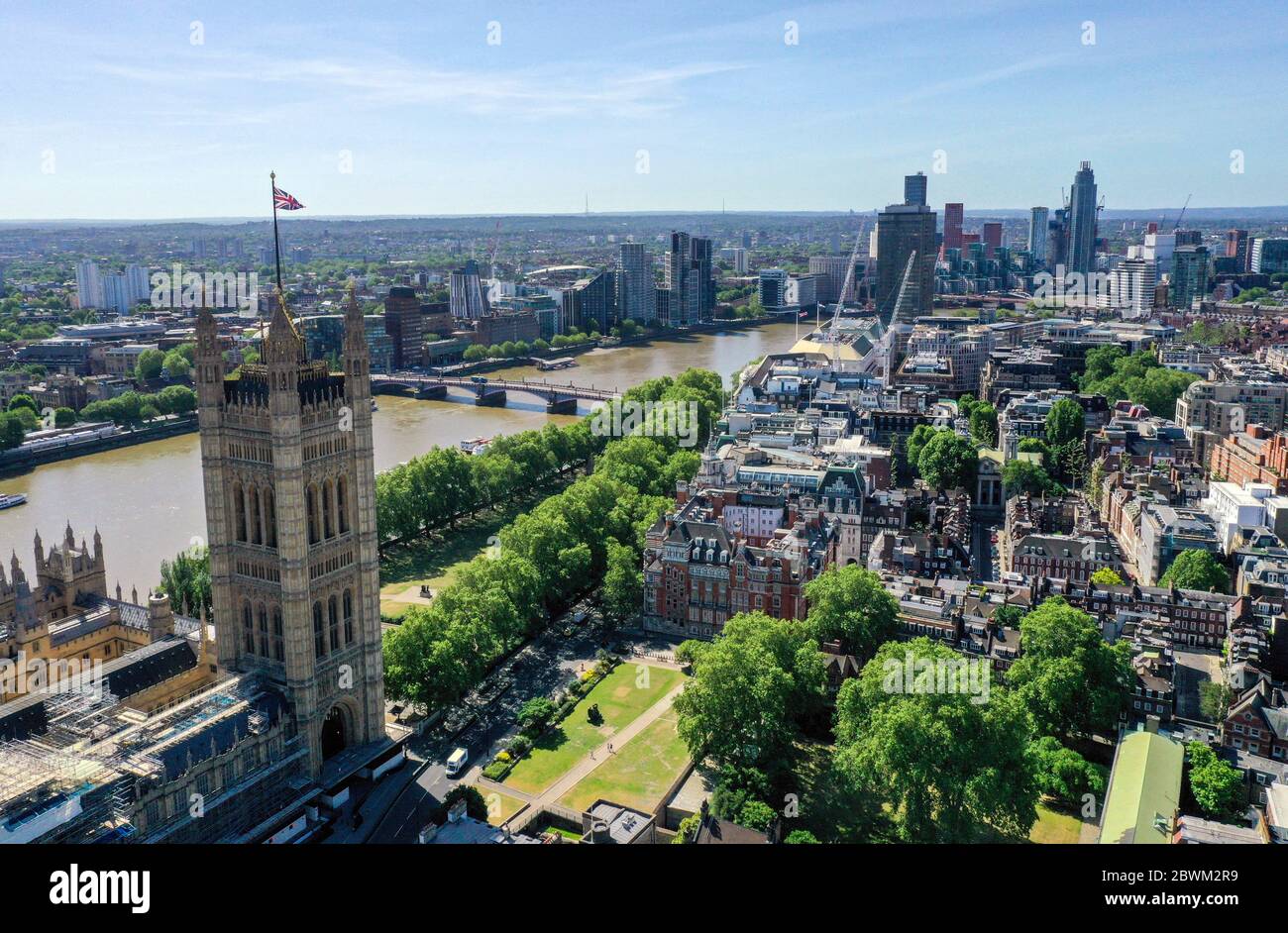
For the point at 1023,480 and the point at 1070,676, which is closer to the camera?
the point at 1070,676

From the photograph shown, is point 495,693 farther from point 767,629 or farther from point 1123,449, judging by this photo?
point 1123,449

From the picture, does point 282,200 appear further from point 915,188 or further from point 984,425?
point 915,188

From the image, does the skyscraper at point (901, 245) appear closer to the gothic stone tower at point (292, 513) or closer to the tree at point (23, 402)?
the tree at point (23, 402)

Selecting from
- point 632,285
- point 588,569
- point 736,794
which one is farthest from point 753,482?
point 632,285

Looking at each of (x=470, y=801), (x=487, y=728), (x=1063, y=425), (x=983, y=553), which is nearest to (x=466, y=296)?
(x=1063, y=425)

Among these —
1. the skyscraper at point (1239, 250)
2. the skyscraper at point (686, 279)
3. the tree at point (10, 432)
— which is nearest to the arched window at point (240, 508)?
the tree at point (10, 432)

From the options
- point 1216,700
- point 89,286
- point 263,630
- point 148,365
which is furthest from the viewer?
point 89,286

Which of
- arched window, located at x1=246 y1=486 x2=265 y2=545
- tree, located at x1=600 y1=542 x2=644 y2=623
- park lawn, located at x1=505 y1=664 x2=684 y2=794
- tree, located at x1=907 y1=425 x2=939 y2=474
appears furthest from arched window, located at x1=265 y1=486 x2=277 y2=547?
tree, located at x1=907 y1=425 x2=939 y2=474
